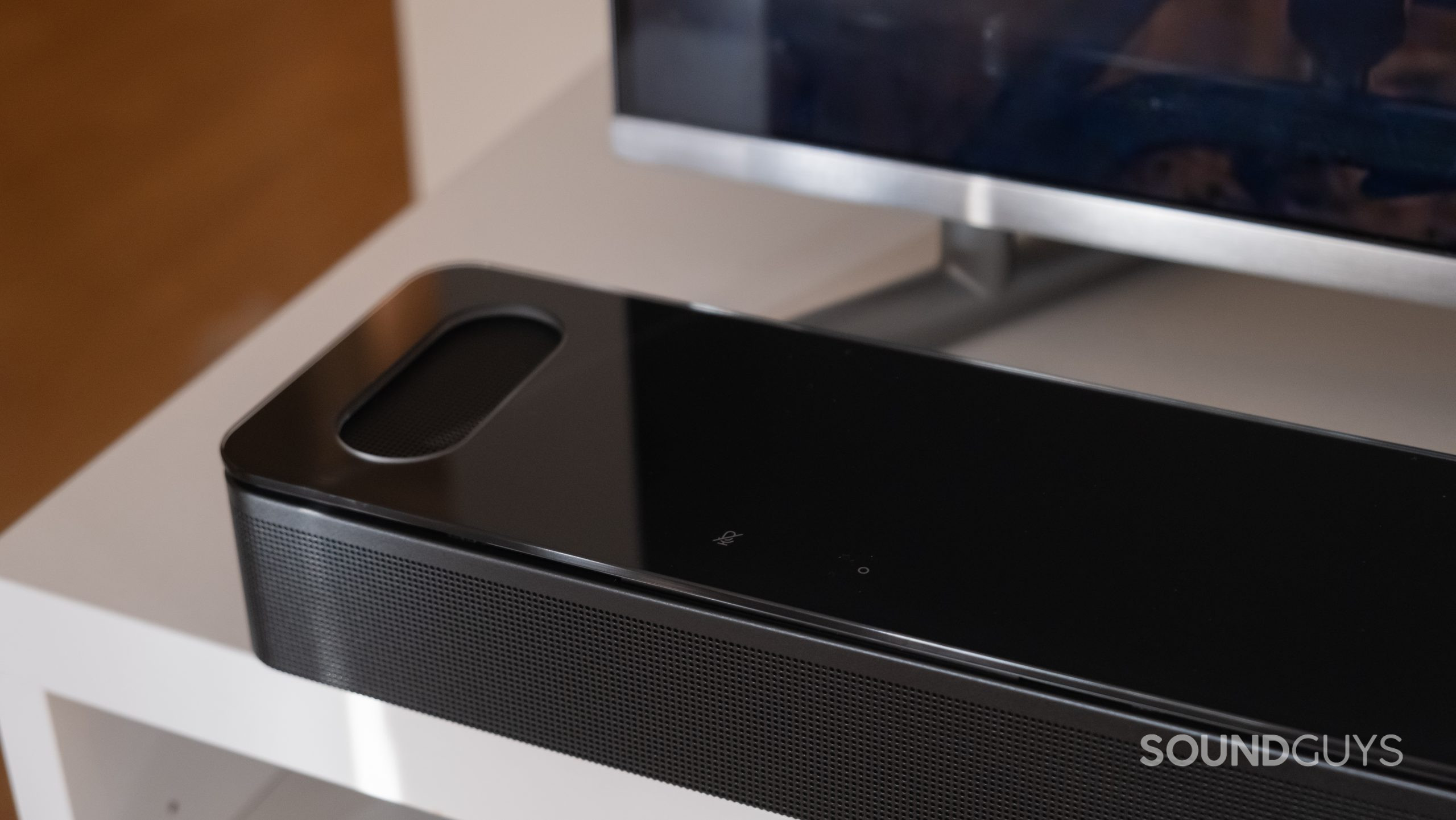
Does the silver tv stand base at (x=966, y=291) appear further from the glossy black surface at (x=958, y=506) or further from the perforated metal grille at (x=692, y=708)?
the perforated metal grille at (x=692, y=708)

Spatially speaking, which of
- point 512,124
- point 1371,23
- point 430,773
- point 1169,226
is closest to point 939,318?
point 1169,226

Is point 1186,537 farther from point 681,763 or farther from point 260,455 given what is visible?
point 260,455

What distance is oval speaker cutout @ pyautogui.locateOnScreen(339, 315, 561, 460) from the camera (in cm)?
67

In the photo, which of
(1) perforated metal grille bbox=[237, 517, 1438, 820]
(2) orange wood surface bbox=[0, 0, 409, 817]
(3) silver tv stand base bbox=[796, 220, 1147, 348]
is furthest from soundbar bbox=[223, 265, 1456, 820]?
(2) orange wood surface bbox=[0, 0, 409, 817]

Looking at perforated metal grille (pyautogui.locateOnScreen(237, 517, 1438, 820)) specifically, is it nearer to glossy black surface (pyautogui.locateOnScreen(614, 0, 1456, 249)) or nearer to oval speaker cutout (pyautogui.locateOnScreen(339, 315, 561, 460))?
oval speaker cutout (pyautogui.locateOnScreen(339, 315, 561, 460))

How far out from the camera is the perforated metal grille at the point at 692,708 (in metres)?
0.54

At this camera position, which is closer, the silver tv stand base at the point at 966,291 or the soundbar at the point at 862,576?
the soundbar at the point at 862,576

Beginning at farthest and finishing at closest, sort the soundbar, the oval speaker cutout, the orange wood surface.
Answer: the orange wood surface < the oval speaker cutout < the soundbar

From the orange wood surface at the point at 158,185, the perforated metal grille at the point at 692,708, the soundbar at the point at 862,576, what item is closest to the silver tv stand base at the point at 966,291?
the soundbar at the point at 862,576

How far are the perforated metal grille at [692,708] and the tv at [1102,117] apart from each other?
1.16 ft

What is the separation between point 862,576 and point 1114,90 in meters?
0.35

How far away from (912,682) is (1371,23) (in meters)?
0.40

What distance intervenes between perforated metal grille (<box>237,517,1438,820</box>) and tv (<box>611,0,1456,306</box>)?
0.35 m

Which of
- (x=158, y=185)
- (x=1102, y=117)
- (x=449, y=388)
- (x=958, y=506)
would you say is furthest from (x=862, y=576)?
(x=158, y=185)
